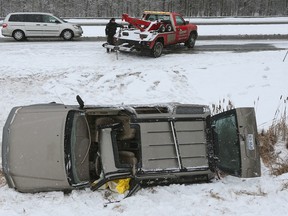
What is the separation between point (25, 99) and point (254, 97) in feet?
25.6

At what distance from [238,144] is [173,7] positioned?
28.5 meters

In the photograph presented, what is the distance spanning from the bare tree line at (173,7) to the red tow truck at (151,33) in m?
17.9

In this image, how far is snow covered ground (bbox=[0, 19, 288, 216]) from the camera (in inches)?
236

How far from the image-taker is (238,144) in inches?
252

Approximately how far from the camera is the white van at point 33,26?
18.0m

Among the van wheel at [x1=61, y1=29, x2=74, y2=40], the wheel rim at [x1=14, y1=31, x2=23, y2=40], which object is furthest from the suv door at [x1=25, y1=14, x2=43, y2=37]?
the van wheel at [x1=61, y1=29, x2=74, y2=40]

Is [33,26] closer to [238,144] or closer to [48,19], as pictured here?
[48,19]

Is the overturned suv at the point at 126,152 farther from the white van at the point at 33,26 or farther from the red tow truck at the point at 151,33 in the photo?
the white van at the point at 33,26

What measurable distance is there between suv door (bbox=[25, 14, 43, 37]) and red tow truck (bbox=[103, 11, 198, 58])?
5.35 meters

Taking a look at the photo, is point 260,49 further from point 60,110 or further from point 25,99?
point 60,110

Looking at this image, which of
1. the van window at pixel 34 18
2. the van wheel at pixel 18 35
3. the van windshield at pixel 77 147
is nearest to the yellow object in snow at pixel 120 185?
the van windshield at pixel 77 147

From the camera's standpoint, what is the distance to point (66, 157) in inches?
233

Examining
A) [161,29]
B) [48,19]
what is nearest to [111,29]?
[161,29]

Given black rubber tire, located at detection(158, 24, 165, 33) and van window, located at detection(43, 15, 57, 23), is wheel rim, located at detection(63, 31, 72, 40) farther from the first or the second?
black rubber tire, located at detection(158, 24, 165, 33)
